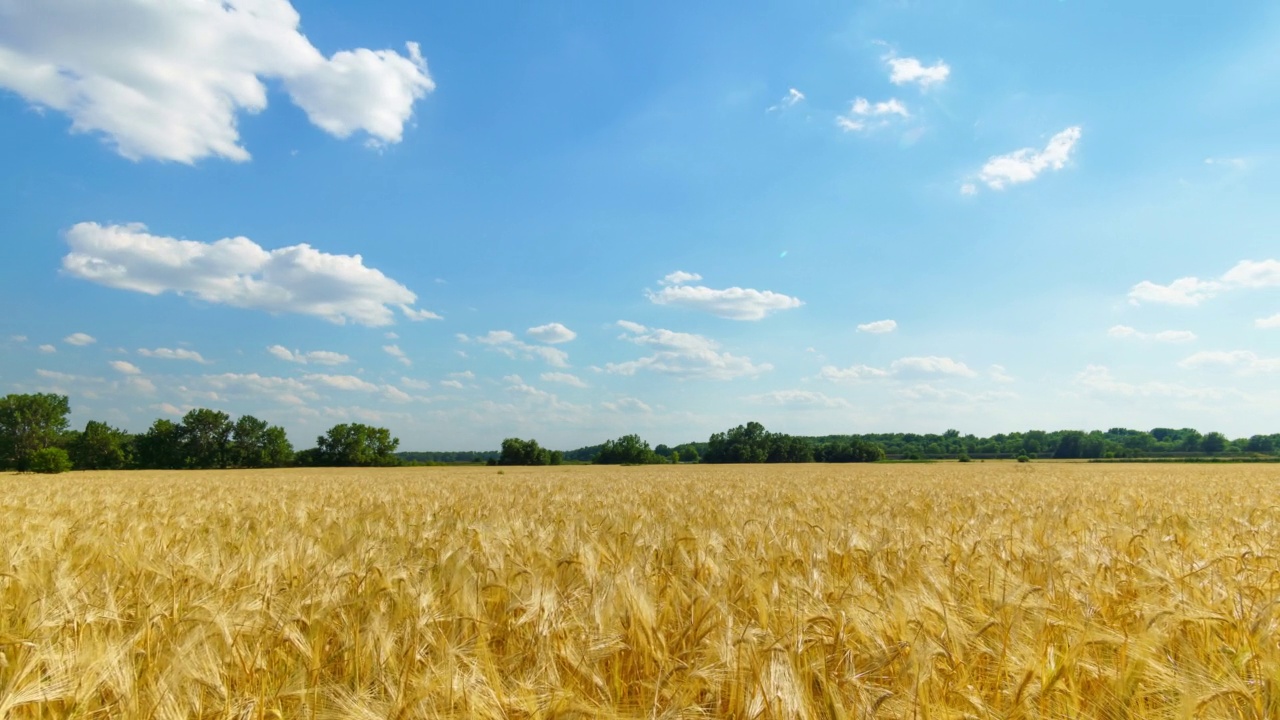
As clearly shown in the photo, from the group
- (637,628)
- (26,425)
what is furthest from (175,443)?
(637,628)

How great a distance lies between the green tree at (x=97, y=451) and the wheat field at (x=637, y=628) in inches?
3702

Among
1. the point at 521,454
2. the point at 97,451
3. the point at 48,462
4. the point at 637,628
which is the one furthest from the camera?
the point at 521,454

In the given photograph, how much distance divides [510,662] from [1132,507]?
9.32 m

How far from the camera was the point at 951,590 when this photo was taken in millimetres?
2896

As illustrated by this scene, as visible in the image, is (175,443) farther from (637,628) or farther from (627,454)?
(637,628)

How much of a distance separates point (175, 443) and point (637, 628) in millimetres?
96884

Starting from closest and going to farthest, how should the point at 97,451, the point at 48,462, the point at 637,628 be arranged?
the point at 637,628, the point at 48,462, the point at 97,451

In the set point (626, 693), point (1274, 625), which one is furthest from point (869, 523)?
point (626, 693)

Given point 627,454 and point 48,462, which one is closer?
point 48,462

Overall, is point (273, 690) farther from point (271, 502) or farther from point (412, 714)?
point (271, 502)

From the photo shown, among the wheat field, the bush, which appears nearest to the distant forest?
the bush

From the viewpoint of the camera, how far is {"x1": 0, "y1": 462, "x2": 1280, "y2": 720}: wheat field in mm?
1650

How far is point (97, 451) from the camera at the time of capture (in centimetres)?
7488

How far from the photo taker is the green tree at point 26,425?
7325 cm
